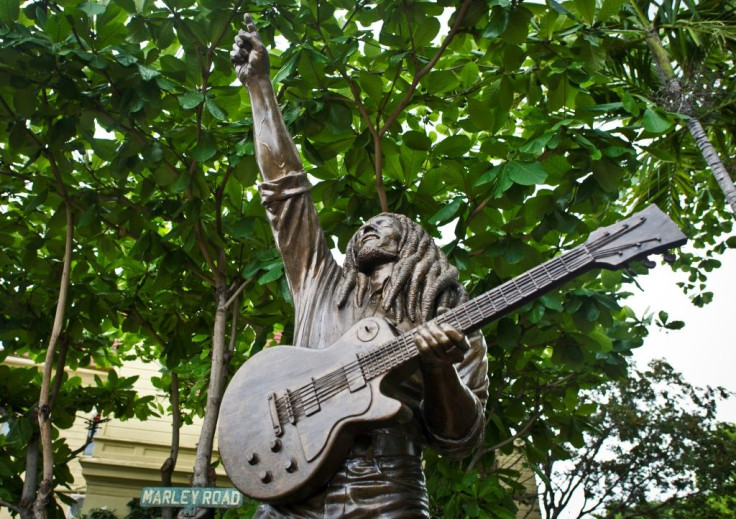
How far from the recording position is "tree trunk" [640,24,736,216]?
175 inches

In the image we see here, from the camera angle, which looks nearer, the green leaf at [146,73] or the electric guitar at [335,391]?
the electric guitar at [335,391]

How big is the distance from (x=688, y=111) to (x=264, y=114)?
348 centimetres

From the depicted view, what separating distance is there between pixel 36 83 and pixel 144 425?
1266cm

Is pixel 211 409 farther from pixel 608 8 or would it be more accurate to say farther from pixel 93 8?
pixel 608 8

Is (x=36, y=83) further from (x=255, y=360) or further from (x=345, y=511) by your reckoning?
(x=345, y=511)

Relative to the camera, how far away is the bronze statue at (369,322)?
7.16 feet

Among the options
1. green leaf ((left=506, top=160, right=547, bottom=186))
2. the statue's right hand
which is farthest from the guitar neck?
the statue's right hand

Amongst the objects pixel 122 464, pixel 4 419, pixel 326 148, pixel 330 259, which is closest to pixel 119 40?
pixel 326 148

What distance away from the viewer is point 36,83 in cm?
397

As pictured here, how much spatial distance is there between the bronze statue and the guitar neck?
6cm

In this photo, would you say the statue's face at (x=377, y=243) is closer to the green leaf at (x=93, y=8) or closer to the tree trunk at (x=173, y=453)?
the green leaf at (x=93, y=8)

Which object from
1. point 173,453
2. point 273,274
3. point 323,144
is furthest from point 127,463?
point 323,144

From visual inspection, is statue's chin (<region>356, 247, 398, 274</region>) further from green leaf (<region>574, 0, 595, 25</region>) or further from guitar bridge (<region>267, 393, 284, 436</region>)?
green leaf (<region>574, 0, 595, 25</region>)

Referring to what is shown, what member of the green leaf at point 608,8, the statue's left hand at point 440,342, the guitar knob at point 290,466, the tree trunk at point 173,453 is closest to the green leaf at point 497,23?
the green leaf at point 608,8
